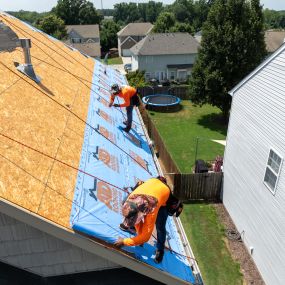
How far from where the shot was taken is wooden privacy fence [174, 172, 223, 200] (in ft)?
48.9

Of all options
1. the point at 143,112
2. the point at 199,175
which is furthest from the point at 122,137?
the point at 143,112

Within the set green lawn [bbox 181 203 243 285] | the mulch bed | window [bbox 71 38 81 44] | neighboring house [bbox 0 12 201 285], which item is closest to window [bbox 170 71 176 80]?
green lawn [bbox 181 203 243 285]

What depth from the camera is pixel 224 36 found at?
22.4m

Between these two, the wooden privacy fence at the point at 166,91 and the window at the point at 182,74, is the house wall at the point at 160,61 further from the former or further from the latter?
the wooden privacy fence at the point at 166,91

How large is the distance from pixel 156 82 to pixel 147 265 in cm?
3475

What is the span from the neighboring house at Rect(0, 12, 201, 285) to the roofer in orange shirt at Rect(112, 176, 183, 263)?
1.25 feet

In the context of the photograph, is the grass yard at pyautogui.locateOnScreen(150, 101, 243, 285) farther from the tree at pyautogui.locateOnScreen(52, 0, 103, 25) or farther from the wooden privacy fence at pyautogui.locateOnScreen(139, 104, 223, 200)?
the tree at pyautogui.locateOnScreen(52, 0, 103, 25)

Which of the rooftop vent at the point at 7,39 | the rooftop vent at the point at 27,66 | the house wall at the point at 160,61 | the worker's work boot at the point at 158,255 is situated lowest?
the house wall at the point at 160,61

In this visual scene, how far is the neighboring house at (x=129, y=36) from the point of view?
62781mm

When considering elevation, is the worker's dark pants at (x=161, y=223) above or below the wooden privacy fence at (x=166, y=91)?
above

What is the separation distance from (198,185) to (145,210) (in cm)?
1065

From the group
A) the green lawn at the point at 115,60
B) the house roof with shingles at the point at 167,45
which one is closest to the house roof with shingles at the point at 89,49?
the green lawn at the point at 115,60

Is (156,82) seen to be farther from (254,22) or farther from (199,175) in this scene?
(199,175)

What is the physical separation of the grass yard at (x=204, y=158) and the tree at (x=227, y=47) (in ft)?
9.32
